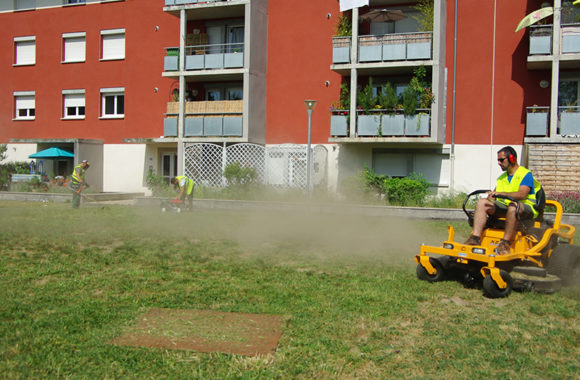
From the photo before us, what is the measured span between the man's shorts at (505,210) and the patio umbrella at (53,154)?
23440mm

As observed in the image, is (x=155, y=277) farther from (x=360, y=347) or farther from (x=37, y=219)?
(x=37, y=219)

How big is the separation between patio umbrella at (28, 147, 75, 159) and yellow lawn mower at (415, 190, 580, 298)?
23.0 m

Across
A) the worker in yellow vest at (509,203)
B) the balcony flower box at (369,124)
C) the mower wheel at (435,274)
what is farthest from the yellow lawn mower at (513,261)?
the balcony flower box at (369,124)

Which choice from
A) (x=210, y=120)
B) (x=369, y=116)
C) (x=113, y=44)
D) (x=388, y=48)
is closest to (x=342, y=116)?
(x=369, y=116)

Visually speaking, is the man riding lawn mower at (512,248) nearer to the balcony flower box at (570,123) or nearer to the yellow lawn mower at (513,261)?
the yellow lawn mower at (513,261)

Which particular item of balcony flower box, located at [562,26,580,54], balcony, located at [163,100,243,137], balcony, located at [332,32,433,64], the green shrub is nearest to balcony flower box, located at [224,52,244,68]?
balcony, located at [163,100,243,137]

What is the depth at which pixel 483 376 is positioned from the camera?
386cm

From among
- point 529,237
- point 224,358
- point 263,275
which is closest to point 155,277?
point 263,275

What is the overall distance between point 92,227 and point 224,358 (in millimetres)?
8770

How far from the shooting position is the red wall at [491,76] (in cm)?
2072

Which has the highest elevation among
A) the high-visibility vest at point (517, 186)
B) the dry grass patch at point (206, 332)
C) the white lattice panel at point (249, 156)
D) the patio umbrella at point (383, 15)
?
the patio umbrella at point (383, 15)

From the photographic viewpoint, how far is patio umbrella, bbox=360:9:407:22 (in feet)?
68.5

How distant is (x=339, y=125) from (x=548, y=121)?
776 cm

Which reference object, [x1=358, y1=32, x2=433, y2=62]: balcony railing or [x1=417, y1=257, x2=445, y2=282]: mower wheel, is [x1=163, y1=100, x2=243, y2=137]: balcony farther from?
[x1=417, y1=257, x2=445, y2=282]: mower wheel
